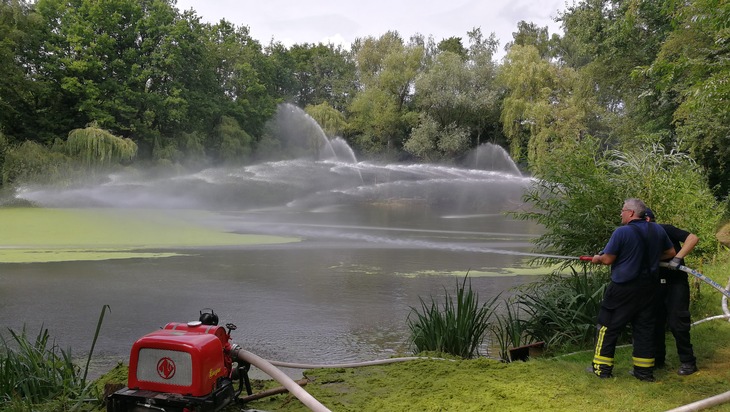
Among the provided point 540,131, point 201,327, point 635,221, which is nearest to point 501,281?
point 635,221

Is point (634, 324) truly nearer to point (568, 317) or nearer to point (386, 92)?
point (568, 317)

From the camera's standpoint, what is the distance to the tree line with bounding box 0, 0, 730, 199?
2298 cm

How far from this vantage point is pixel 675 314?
208 inches

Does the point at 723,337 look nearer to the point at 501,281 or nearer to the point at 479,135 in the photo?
the point at 501,281

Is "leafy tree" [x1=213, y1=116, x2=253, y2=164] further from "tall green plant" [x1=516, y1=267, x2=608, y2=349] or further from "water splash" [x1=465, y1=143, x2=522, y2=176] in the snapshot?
"tall green plant" [x1=516, y1=267, x2=608, y2=349]

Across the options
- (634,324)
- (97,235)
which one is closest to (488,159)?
(97,235)

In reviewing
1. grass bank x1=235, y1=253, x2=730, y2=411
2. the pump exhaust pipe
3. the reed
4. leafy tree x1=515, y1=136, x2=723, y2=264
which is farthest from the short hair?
the reed

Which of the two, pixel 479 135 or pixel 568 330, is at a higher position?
pixel 479 135

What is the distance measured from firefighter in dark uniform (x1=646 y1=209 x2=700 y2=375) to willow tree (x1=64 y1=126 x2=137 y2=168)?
27660mm

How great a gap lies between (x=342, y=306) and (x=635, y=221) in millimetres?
5061

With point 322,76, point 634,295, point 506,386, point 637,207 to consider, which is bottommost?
point 506,386

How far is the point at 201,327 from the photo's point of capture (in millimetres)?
4160

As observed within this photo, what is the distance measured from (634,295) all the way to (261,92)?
45971 mm

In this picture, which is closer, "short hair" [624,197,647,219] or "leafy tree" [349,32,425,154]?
"short hair" [624,197,647,219]
